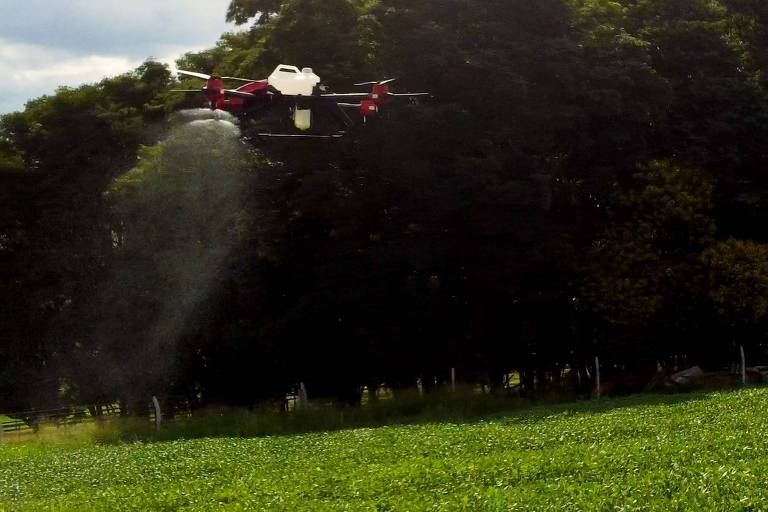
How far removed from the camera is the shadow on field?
2031 centimetres

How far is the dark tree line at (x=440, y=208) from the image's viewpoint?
2508 cm

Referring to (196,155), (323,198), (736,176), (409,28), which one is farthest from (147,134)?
(736,176)

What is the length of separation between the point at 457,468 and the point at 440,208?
519 inches

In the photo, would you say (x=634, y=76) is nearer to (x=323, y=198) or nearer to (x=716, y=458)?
(x=323, y=198)

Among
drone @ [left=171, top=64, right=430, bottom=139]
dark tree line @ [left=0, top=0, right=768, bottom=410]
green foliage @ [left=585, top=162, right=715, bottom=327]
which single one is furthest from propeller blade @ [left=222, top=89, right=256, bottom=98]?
green foliage @ [left=585, top=162, right=715, bottom=327]

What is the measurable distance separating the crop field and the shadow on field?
1.76m

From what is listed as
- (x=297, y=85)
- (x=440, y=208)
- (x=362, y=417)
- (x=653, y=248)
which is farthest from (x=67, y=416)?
(x=653, y=248)

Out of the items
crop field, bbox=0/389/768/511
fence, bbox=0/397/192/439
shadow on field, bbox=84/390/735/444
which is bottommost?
fence, bbox=0/397/192/439

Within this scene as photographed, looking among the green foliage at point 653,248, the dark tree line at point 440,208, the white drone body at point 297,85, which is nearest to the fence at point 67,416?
the dark tree line at point 440,208

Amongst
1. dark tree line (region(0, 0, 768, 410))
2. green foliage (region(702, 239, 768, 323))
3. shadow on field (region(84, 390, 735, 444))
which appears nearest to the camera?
shadow on field (region(84, 390, 735, 444))

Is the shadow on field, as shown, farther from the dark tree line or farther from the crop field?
the dark tree line

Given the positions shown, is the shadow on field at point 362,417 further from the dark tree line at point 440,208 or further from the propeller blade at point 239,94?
the propeller blade at point 239,94

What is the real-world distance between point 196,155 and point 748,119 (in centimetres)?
1415

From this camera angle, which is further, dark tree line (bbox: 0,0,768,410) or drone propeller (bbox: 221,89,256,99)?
dark tree line (bbox: 0,0,768,410)
